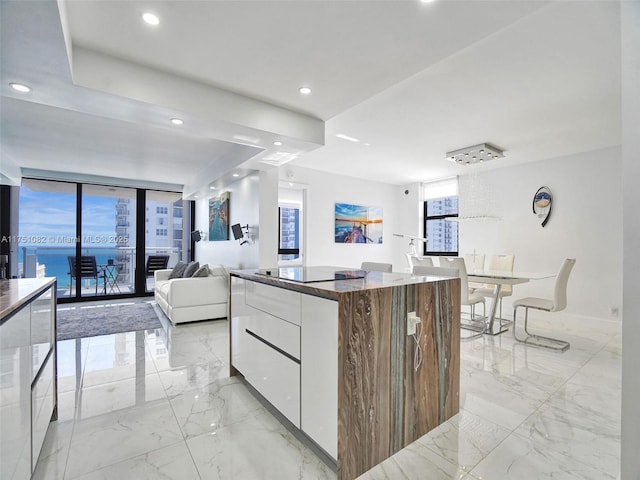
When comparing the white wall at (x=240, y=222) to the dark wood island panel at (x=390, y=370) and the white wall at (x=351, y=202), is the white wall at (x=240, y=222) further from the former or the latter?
the dark wood island panel at (x=390, y=370)

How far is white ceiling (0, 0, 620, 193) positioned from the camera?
1.76 metres

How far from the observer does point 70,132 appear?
148 inches

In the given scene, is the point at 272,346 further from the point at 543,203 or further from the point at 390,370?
the point at 543,203

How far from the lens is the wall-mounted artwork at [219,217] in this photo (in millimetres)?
5574

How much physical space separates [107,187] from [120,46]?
539 cm

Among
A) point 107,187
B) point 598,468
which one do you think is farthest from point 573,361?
point 107,187

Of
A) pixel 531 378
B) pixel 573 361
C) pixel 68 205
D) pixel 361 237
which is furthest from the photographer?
pixel 361 237

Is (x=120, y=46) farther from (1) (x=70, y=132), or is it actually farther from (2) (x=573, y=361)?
(2) (x=573, y=361)

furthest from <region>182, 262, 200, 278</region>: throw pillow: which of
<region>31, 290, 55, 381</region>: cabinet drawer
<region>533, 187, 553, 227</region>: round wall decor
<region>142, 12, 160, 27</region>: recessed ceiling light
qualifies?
<region>533, 187, 553, 227</region>: round wall decor

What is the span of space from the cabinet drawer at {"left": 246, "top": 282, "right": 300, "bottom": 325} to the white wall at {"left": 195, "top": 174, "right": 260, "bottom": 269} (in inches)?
89.6

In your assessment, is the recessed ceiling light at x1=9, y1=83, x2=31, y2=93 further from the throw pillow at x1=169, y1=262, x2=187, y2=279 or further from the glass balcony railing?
the glass balcony railing

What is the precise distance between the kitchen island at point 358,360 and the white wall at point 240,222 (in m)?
2.57

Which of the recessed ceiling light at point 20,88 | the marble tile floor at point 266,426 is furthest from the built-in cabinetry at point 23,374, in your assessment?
the recessed ceiling light at point 20,88

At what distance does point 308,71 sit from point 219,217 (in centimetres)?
402
